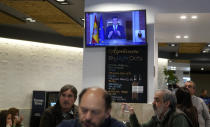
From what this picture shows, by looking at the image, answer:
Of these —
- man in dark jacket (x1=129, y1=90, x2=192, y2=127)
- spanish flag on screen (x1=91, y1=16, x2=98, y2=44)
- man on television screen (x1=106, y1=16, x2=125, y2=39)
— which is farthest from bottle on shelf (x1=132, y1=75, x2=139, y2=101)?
man in dark jacket (x1=129, y1=90, x2=192, y2=127)

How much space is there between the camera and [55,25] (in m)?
8.91

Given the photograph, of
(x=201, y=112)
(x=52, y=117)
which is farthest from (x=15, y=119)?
(x=52, y=117)

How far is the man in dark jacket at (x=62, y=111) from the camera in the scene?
2.86 metres

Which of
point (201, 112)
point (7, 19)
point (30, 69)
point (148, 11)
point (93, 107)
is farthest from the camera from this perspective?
point (30, 69)

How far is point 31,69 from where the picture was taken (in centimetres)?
1081

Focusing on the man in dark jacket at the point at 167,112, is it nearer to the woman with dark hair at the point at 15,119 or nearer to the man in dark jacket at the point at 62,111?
the man in dark jacket at the point at 62,111

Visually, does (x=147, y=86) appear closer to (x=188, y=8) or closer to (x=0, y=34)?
(x=188, y=8)

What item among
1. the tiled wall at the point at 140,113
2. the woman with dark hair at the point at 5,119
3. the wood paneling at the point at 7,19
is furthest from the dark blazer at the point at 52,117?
the wood paneling at the point at 7,19

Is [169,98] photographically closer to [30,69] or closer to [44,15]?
[44,15]

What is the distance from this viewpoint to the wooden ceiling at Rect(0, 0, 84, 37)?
22.1 feet

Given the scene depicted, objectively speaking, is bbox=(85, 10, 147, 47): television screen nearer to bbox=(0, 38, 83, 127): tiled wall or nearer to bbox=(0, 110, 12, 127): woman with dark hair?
bbox=(0, 110, 12, 127): woman with dark hair

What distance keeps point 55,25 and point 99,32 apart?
3503 mm

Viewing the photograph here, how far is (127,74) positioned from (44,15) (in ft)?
10.1

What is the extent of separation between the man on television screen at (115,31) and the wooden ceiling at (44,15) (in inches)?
66.7
